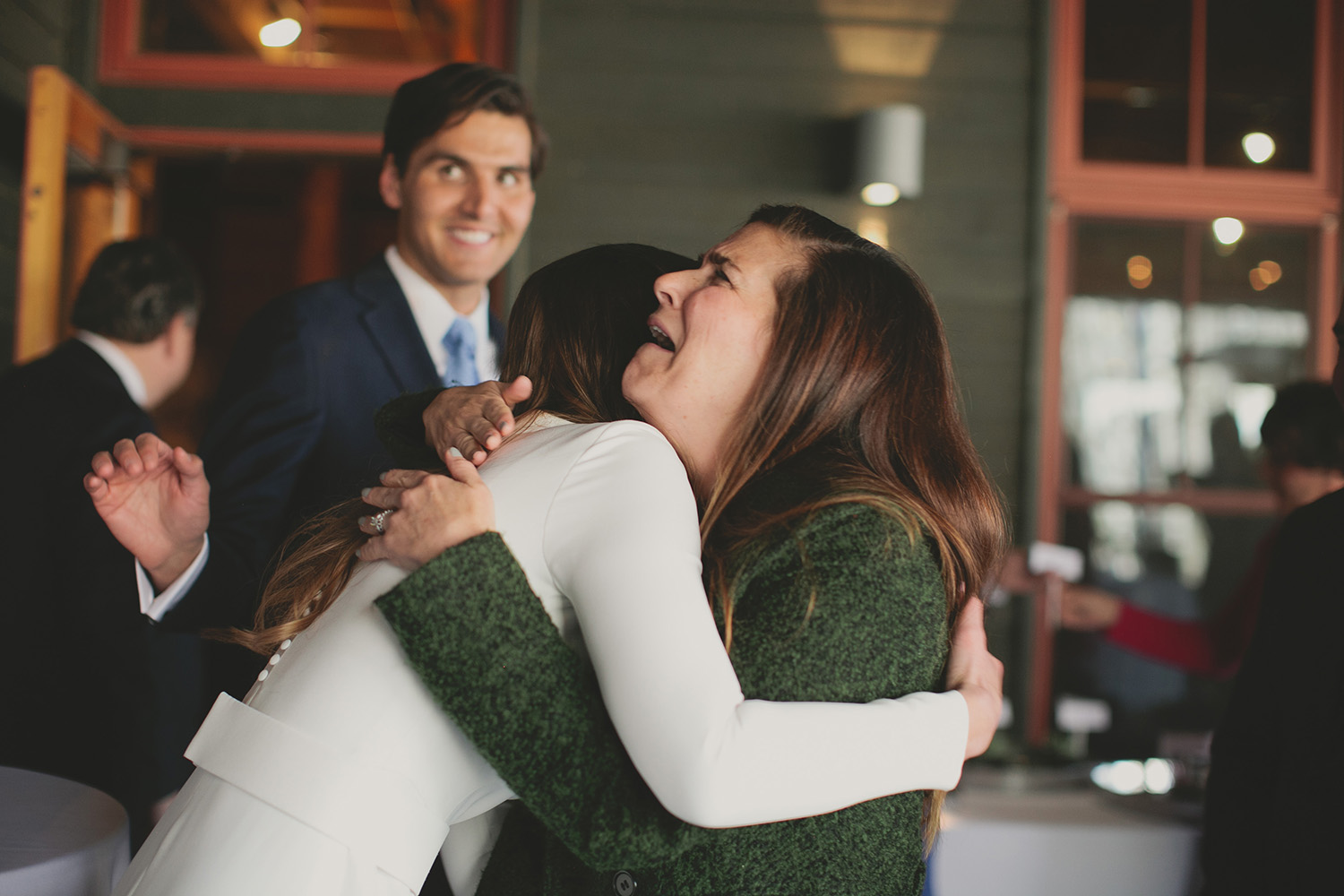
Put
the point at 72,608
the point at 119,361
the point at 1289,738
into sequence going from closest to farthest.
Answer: the point at 1289,738
the point at 72,608
the point at 119,361

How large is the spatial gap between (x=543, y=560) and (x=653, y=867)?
0.31 m

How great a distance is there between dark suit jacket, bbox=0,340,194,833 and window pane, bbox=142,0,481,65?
1.86 m

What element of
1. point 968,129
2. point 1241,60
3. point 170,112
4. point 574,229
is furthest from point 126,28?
point 1241,60

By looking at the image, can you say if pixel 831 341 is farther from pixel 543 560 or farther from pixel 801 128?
pixel 801 128

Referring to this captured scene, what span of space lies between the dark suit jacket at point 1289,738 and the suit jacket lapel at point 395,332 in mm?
1491

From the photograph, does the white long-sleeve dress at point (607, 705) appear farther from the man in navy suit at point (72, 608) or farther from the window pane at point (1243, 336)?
the window pane at point (1243, 336)

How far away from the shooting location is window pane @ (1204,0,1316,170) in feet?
12.6

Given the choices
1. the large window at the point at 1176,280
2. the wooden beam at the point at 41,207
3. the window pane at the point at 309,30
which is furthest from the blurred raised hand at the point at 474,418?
the large window at the point at 1176,280

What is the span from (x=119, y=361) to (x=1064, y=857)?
7.55 ft

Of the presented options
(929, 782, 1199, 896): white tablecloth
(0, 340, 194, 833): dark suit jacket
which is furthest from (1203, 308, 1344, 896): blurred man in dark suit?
(0, 340, 194, 833): dark suit jacket

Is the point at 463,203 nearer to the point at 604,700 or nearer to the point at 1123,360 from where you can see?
the point at 604,700

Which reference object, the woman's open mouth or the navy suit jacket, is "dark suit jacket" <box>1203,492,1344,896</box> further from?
the navy suit jacket

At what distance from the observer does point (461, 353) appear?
81.6 inches

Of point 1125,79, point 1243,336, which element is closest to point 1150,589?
point 1243,336
